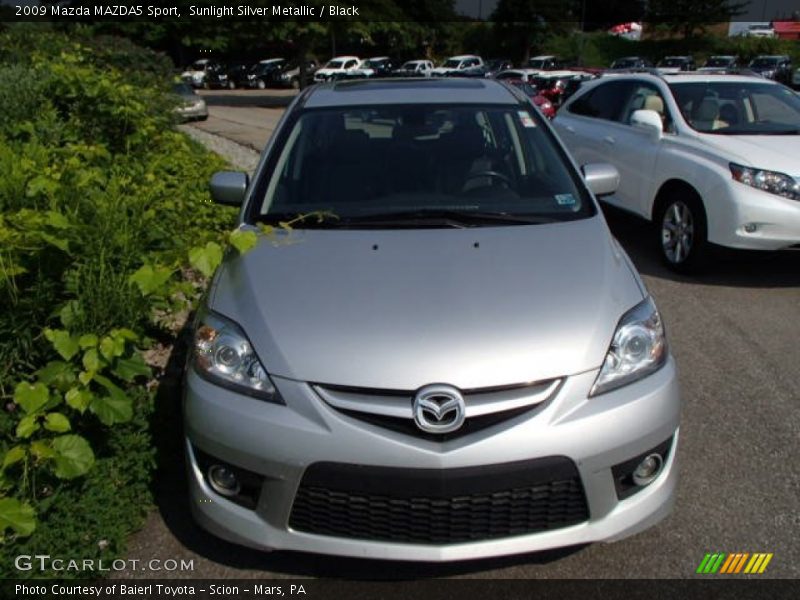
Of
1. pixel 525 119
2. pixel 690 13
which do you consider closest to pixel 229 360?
pixel 525 119

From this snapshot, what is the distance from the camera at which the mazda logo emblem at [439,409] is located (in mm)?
2307

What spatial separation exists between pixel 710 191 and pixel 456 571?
13.7ft

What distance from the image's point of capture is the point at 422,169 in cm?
369

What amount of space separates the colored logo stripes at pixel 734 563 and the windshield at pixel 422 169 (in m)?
1.48

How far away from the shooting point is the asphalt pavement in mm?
2740

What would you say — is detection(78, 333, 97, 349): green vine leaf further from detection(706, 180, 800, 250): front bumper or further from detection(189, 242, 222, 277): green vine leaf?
detection(706, 180, 800, 250): front bumper

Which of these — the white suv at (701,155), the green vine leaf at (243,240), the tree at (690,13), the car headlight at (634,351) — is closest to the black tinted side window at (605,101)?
the white suv at (701,155)

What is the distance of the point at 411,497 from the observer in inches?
91.6

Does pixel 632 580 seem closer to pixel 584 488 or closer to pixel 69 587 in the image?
pixel 584 488

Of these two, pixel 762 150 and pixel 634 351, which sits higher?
pixel 762 150

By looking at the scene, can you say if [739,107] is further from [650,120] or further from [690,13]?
[690,13]

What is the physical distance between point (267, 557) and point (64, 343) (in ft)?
3.53

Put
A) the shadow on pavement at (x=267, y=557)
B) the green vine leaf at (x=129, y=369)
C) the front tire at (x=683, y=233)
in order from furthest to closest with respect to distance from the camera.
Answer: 1. the front tire at (x=683, y=233)
2. the green vine leaf at (x=129, y=369)
3. the shadow on pavement at (x=267, y=557)

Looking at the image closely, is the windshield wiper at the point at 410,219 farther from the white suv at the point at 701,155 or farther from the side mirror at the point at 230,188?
the white suv at the point at 701,155
